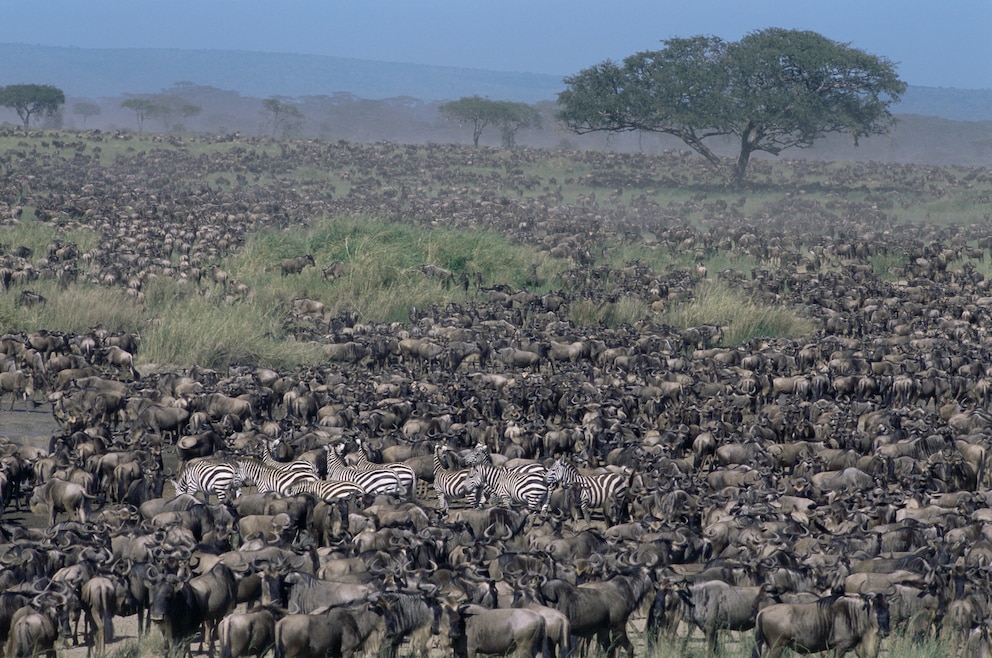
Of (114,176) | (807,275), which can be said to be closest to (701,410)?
(807,275)

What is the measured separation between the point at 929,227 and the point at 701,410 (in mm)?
29959

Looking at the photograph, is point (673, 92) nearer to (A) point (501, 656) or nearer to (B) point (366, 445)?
(B) point (366, 445)

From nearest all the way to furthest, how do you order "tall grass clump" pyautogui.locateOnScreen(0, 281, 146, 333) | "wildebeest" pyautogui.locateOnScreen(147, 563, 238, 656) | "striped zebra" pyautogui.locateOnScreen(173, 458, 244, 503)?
1. "wildebeest" pyautogui.locateOnScreen(147, 563, 238, 656)
2. "striped zebra" pyautogui.locateOnScreen(173, 458, 244, 503)
3. "tall grass clump" pyautogui.locateOnScreen(0, 281, 146, 333)

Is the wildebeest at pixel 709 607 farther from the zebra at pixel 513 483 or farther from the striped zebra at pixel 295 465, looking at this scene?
the striped zebra at pixel 295 465

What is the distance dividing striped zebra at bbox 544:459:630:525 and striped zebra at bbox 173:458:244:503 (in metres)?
3.07

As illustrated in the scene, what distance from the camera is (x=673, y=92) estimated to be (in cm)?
5700

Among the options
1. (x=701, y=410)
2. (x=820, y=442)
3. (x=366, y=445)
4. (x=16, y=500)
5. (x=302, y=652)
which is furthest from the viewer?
(x=701, y=410)

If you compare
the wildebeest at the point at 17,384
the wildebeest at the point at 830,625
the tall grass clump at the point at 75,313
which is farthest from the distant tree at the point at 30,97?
the wildebeest at the point at 830,625

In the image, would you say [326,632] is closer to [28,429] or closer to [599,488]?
[599,488]

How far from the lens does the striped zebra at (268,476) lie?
457 inches

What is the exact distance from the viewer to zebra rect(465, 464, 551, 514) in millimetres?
11672

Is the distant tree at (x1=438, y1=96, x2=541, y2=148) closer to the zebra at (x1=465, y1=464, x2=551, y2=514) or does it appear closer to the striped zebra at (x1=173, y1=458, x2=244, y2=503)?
the zebra at (x1=465, y1=464, x2=551, y2=514)

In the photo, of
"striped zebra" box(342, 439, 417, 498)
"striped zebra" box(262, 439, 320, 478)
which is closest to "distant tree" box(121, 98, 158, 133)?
"striped zebra" box(262, 439, 320, 478)

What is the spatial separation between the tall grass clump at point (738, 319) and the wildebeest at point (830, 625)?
536 inches
